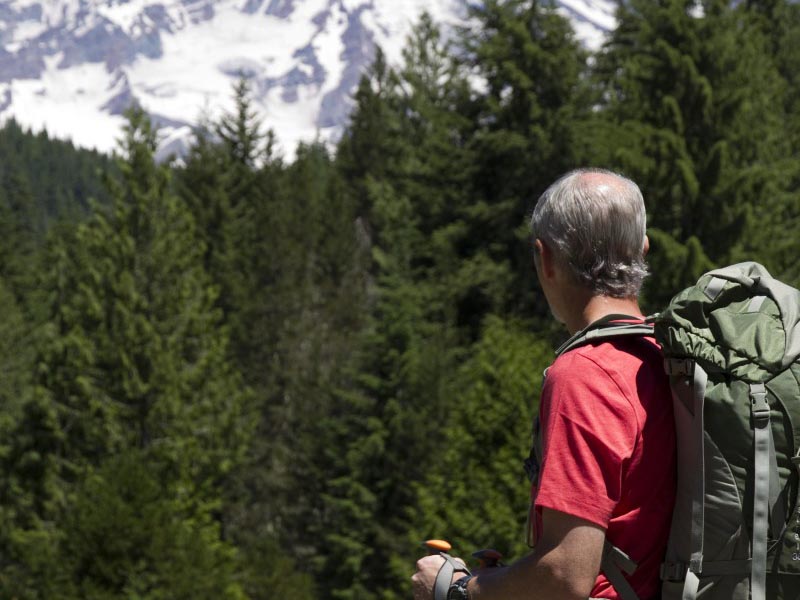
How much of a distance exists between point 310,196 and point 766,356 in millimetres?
60761

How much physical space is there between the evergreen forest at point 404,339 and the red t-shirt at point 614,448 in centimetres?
1833

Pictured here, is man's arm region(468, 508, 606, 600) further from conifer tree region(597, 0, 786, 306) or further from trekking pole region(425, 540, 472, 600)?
conifer tree region(597, 0, 786, 306)

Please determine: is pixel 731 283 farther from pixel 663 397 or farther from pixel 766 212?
pixel 766 212

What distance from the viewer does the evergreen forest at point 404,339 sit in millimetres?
24656

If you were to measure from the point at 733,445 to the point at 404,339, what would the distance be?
29.9 meters

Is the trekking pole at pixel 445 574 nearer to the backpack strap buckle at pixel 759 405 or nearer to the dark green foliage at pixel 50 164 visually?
the backpack strap buckle at pixel 759 405

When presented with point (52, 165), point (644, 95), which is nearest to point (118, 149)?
point (644, 95)

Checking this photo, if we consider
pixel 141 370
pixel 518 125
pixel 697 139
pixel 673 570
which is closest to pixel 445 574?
pixel 673 570

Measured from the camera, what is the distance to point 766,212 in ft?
88.8

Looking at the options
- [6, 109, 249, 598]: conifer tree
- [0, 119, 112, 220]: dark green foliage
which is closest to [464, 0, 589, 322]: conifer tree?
[6, 109, 249, 598]: conifer tree

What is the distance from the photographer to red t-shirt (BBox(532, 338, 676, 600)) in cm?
253

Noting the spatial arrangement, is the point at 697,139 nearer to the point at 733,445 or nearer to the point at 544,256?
the point at 544,256

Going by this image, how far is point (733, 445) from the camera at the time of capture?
2.49m

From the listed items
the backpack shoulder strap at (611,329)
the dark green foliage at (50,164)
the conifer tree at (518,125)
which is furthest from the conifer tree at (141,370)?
the dark green foliage at (50,164)
